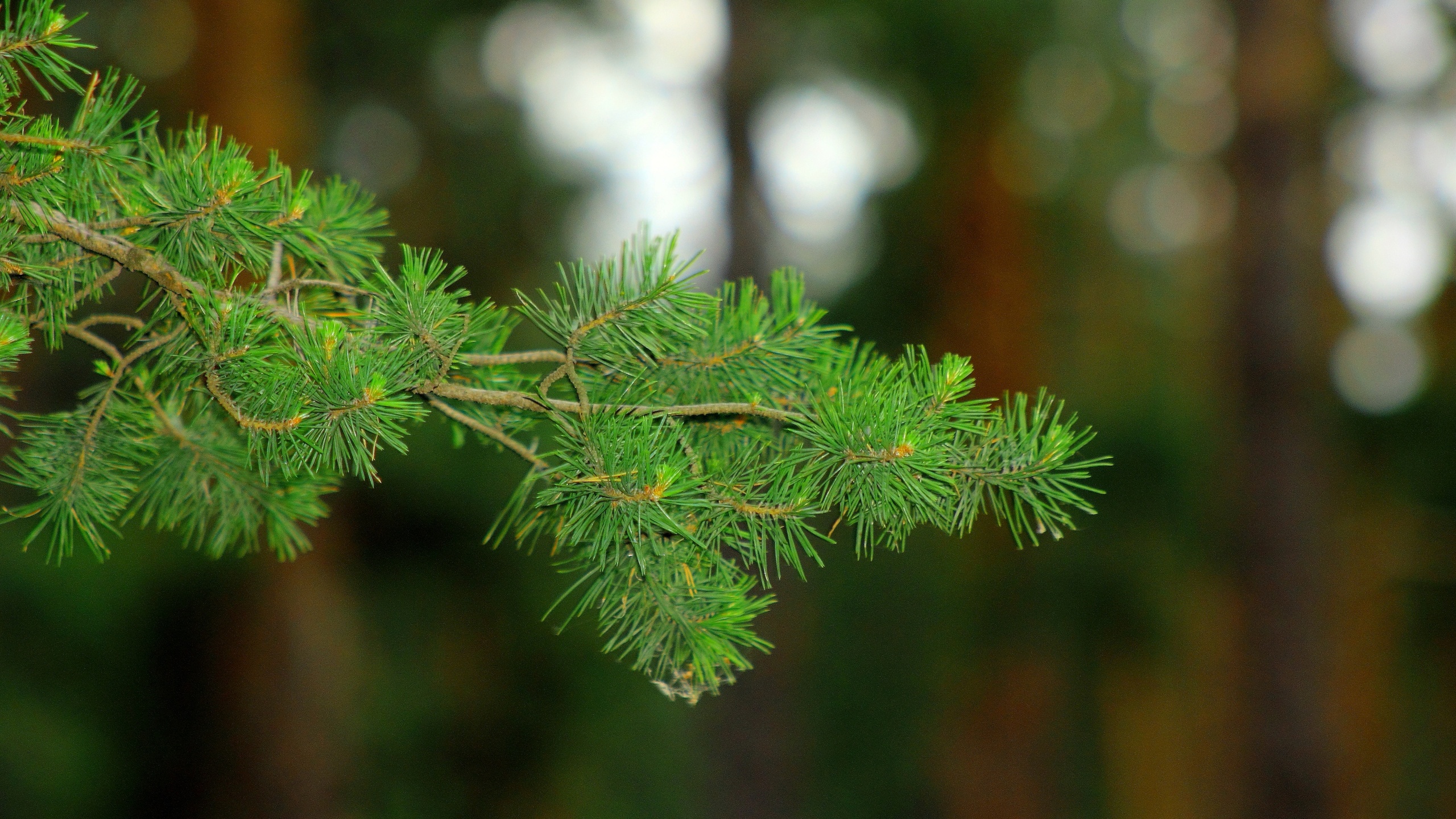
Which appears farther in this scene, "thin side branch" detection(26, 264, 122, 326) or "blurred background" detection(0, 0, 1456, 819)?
"blurred background" detection(0, 0, 1456, 819)

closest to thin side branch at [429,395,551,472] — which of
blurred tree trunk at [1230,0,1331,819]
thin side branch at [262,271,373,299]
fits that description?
thin side branch at [262,271,373,299]

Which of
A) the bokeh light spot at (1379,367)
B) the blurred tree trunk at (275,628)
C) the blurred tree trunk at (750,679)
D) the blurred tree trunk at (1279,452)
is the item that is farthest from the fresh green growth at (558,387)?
the bokeh light spot at (1379,367)

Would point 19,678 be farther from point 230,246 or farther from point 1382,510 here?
point 1382,510

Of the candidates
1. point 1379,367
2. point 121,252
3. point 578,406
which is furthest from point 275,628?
point 1379,367

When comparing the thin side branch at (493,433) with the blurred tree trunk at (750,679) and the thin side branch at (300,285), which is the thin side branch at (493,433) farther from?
the blurred tree trunk at (750,679)

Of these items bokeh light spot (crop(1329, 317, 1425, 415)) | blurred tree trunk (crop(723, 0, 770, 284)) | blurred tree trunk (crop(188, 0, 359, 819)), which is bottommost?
blurred tree trunk (crop(188, 0, 359, 819))

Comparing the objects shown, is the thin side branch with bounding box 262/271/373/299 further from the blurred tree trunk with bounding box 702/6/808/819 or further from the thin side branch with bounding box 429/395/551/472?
the blurred tree trunk with bounding box 702/6/808/819

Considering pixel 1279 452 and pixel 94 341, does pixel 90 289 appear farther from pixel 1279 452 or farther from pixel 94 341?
pixel 1279 452
